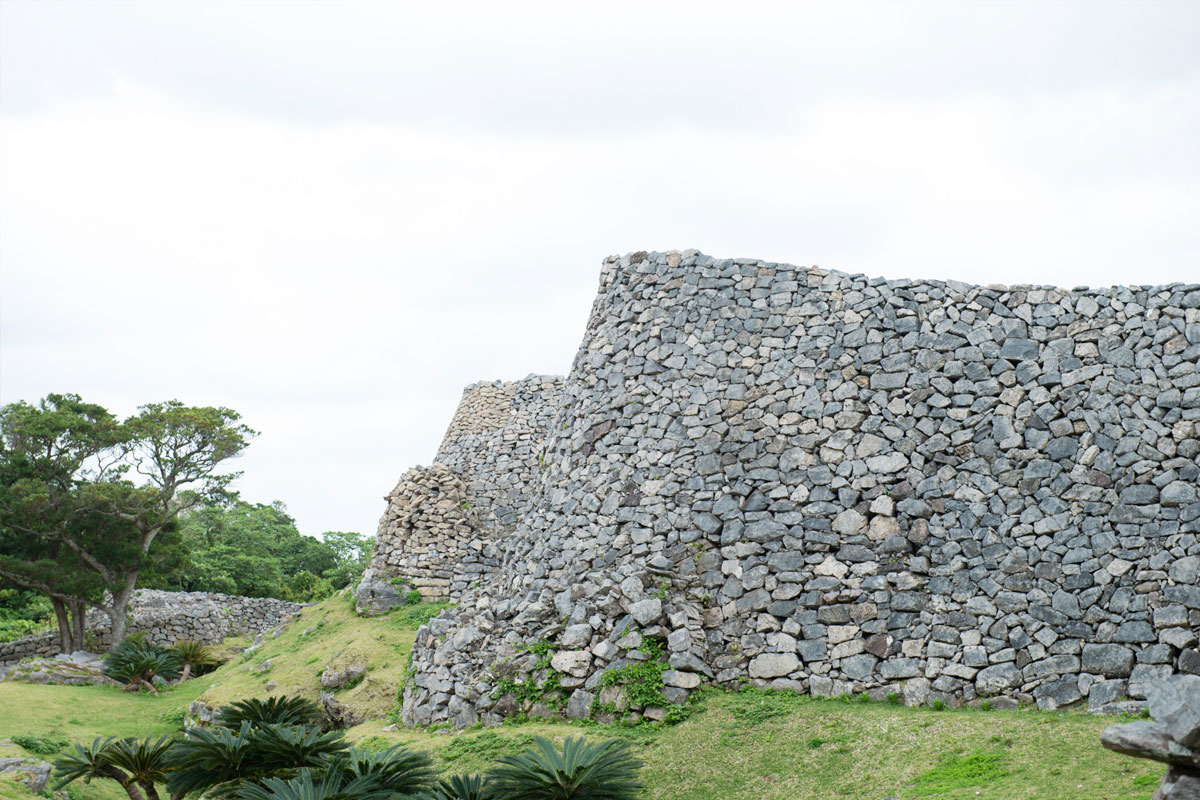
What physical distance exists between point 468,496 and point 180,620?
12982 mm

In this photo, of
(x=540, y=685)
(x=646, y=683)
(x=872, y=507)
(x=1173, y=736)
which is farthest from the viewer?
(x=872, y=507)

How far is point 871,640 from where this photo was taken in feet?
43.6

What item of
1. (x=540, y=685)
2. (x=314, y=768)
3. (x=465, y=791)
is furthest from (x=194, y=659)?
(x=465, y=791)

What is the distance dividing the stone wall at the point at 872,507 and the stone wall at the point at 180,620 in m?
17.8

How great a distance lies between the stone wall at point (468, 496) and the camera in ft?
77.8

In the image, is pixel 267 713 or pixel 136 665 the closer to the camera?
pixel 267 713

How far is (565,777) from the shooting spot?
9.36 meters

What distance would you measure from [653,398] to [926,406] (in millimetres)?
4855

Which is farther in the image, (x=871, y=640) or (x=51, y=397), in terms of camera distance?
(x=51, y=397)

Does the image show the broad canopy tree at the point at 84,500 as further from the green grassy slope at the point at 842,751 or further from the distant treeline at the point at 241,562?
the green grassy slope at the point at 842,751

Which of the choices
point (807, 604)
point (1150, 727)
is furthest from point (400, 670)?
point (1150, 727)

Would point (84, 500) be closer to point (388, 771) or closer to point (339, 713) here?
point (339, 713)

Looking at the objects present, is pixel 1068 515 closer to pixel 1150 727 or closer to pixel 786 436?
pixel 786 436

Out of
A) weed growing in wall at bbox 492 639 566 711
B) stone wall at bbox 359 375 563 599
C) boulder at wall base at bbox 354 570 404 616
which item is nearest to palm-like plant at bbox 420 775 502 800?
→ weed growing in wall at bbox 492 639 566 711
